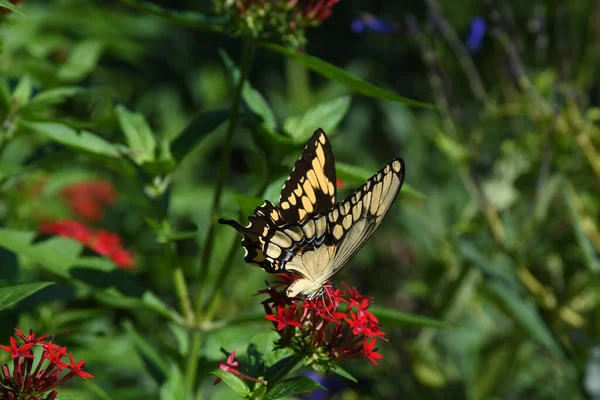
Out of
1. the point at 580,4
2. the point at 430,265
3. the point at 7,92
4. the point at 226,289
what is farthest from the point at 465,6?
the point at 7,92

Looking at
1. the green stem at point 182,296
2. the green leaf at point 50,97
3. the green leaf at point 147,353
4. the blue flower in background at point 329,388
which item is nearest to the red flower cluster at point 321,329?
the green stem at point 182,296

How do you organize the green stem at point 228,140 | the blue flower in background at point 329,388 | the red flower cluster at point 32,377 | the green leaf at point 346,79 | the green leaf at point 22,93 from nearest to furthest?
1. the red flower cluster at point 32,377
2. the green leaf at point 346,79
3. the green stem at point 228,140
4. the green leaf at point 22,93
5. the blue flower in background at point 329,388

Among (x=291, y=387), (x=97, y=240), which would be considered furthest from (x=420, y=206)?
(x=291, y=387)

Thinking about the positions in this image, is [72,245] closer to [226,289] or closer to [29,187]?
A: [29,187]

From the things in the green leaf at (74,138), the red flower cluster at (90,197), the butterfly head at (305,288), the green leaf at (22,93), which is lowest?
the red flower cluster at (90,197)

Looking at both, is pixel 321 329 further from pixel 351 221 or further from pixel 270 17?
pixel 270 17

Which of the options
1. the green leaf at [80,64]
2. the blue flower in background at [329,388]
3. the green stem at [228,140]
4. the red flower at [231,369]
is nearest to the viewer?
the red flower at [231,369]

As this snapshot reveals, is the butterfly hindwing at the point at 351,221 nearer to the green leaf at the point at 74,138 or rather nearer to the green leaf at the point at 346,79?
the green leaf at the point at 346,79
